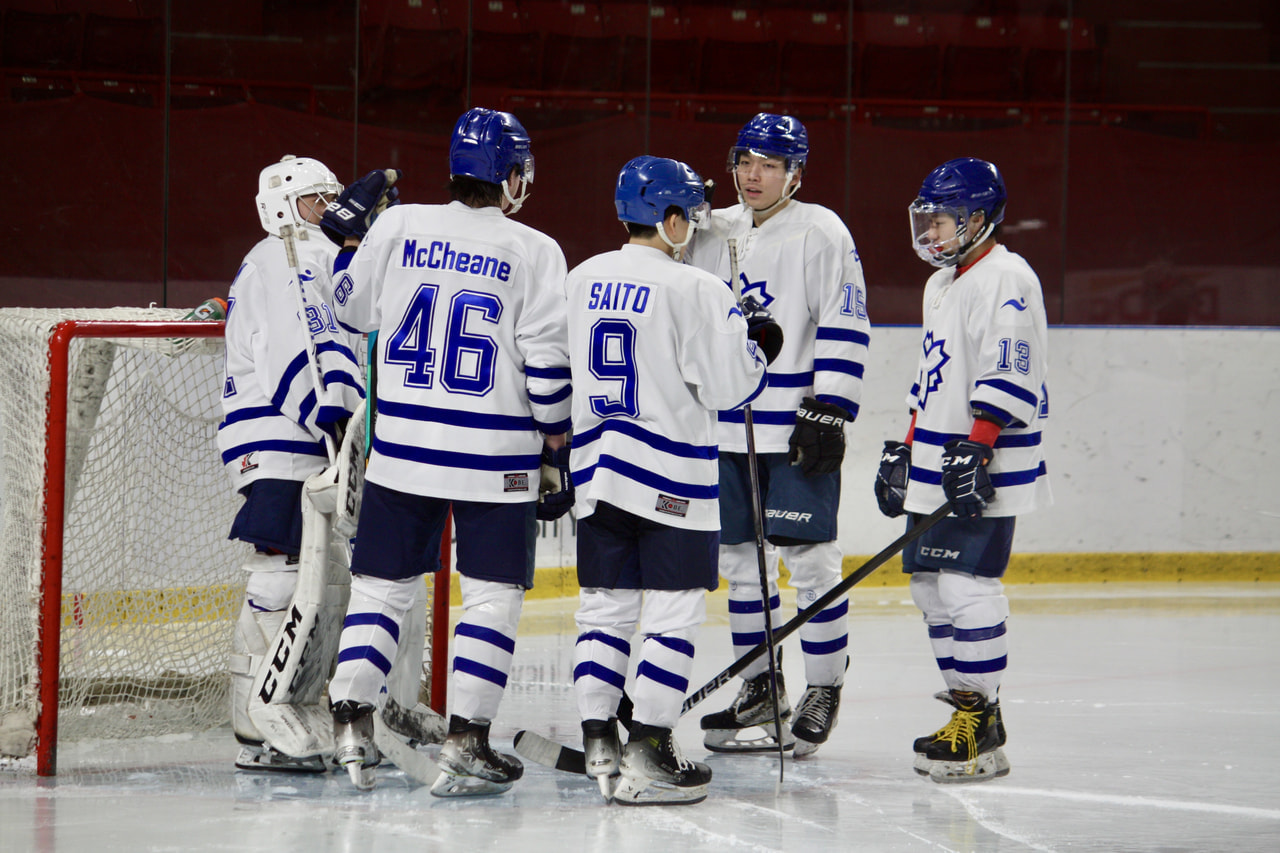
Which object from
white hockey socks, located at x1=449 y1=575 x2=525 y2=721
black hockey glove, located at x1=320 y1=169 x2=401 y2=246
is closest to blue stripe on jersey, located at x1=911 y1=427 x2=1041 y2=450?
white hockey socks, located at x1=449 y1=575 x2=525 y2=721

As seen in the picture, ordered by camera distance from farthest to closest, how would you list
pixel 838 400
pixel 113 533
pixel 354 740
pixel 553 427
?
1. pixel 113 533
2. pixel 838 400
3. pixel 553 427
4. pixel 354 740

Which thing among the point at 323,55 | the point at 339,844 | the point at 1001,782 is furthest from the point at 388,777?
the point at 323,55

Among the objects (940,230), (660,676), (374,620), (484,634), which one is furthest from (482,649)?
(940,230)

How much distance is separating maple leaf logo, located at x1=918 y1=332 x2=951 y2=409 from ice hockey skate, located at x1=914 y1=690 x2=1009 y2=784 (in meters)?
0.65

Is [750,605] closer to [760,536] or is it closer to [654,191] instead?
[760,536]

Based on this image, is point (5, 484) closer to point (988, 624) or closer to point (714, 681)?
point (714, 681)

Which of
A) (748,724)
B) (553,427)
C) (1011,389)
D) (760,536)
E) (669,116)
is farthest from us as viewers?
(669,116)

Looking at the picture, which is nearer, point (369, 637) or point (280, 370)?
point (369, 637)

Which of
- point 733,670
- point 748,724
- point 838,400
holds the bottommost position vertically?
point 748,724

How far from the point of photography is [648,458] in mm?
2758

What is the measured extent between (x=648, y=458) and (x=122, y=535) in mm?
1610

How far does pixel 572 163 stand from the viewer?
651cm

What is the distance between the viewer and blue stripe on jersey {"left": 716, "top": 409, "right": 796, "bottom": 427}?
3.31m

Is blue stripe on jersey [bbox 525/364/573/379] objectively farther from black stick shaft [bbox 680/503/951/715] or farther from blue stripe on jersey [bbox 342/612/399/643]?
black stick shaft [bbox 680/503/951/715]
